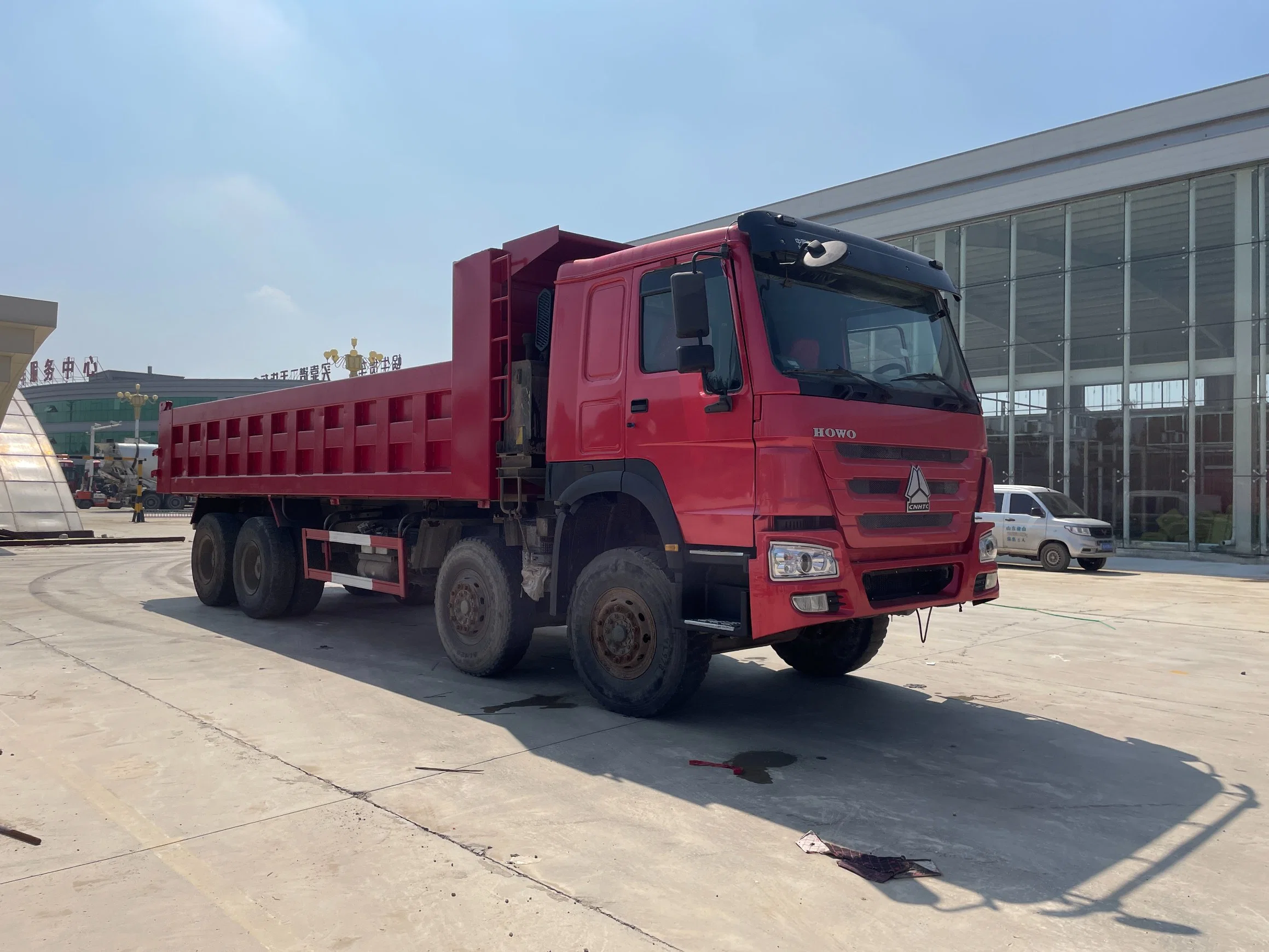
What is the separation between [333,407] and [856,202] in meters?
25.7

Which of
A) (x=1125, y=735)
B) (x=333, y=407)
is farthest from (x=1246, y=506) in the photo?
(x=333, y=407)

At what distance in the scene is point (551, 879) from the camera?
3.64 meters

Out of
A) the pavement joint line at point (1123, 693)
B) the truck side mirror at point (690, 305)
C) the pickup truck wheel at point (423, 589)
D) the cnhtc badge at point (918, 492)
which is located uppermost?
the truck side mirror at point (690, 305)

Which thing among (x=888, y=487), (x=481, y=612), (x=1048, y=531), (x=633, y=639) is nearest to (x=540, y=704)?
(x=481, y=612)

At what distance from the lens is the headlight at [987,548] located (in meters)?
6.16

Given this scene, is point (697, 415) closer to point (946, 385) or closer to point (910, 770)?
point (946, 385)

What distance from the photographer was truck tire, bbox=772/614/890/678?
287 inches

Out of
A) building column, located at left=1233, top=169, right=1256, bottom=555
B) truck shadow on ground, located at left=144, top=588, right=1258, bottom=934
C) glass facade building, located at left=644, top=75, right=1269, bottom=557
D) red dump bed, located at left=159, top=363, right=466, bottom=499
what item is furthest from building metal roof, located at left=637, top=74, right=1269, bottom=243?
truck shadow on ground, located at left=144, top=588, right=1258, bottom=934

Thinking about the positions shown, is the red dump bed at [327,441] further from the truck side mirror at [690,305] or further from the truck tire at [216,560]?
the truck side mirror at [690,305]

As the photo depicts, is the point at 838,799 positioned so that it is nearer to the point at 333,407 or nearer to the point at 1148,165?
the point at 333,407

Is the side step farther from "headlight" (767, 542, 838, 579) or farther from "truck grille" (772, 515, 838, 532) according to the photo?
"truck grille" (772, 515, 838, 532)

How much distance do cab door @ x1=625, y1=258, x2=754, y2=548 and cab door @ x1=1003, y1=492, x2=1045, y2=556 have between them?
16.9 m

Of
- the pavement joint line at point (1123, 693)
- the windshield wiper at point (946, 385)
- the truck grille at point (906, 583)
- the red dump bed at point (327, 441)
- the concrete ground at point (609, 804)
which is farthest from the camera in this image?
the red dump bed at point (327, 441)

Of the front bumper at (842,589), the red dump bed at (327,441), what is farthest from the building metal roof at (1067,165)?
the front bumper at (842,589)
